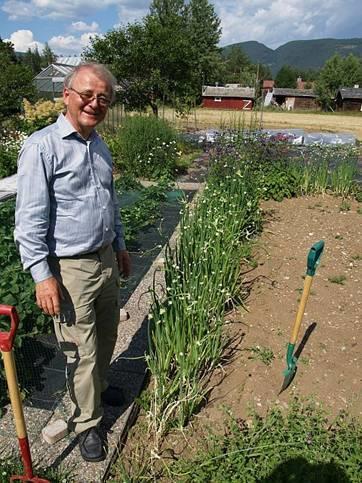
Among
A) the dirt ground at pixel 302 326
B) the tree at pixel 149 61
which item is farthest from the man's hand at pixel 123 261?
the tree at pixel 149 61

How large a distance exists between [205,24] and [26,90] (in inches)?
1558

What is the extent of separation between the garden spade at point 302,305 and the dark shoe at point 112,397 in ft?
3.16

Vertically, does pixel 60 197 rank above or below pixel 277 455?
above

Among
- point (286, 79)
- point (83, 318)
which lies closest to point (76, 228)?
point (83, 318)

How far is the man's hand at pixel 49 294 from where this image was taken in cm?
156

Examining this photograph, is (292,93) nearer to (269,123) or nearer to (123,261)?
(269,123)

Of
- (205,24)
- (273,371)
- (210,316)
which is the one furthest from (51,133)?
(205,24)

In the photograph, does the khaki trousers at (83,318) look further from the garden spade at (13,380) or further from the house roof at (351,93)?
the house roof at (351,93)

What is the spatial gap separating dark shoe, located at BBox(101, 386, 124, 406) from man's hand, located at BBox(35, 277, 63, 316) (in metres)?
0.80

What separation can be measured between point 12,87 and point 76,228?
1473 cm

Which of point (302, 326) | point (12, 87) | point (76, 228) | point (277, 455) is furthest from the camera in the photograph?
point (12, 87)

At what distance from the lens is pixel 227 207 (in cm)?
399

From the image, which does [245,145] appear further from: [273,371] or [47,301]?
[47,301]

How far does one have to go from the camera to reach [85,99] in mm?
1568
